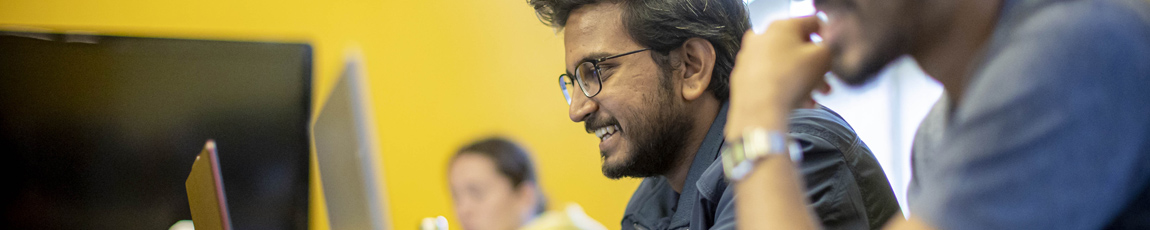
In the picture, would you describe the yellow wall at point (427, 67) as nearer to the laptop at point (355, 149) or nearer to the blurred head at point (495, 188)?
the blurred head at point (495, 188)

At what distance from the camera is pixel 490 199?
2.10 metres

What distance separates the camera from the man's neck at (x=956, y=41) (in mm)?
565

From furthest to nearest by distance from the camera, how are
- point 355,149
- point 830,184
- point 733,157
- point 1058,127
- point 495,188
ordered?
point 495,188
point 830,184
point 733,157
point 355,149
point 1058,127

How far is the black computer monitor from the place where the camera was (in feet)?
2.93

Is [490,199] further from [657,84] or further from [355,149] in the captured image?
[355,149]

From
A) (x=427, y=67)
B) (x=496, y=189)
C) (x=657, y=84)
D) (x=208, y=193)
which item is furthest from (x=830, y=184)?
(x=427, y=67)

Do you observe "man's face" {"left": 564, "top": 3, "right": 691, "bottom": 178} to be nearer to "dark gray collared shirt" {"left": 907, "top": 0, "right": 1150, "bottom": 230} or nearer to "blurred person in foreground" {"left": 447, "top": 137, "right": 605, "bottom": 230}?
"dark gray collared shirt" {"left": 907, "top": 0, "right": 1150, "bottom": 230}

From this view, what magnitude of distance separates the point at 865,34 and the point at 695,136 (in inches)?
23.2

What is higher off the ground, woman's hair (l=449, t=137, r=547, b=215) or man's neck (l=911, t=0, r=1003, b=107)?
woman's hair (l=449, t=137, r=547, b=215)

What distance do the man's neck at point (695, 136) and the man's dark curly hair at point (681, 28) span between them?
0.02 m

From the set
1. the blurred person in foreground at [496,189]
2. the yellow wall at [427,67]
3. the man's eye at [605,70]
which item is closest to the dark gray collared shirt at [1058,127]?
the man's eye at [605,70]

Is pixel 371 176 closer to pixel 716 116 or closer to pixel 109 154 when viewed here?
pixel 109 154

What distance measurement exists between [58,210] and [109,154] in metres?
0.09

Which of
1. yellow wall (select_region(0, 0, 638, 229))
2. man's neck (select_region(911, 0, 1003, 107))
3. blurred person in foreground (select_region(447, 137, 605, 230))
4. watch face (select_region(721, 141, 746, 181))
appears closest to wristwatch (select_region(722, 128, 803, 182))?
watch face (select_region(721, 141, 746, 181))
